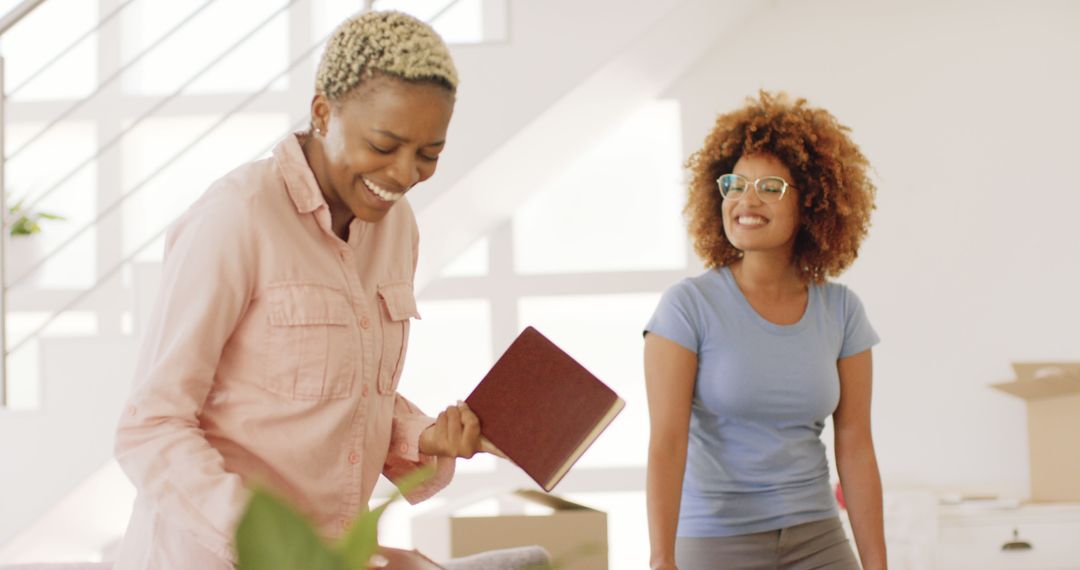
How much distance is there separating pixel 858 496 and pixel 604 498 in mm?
2431

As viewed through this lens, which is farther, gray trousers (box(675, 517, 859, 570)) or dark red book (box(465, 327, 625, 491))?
gray trousers (box(675, 517, 859, 570))

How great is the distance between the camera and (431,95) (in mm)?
1188

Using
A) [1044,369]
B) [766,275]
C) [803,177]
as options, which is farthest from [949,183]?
[766,275]

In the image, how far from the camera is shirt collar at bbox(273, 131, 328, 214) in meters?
1.26

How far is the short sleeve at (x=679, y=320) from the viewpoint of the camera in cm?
188

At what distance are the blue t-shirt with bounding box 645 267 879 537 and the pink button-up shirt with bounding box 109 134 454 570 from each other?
647mm

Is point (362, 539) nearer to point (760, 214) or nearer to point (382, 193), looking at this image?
point (382, 193)

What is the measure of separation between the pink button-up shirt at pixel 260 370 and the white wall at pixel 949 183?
3036 mm

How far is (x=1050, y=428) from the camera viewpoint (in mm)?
3881

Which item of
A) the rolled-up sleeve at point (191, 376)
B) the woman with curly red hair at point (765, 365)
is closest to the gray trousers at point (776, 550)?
the woman with curly red hair at point (765, 365)

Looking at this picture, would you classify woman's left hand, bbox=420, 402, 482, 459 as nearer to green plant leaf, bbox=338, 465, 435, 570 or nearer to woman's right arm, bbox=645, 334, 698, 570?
woman's right arm, bbox=645, 334, 698, 570

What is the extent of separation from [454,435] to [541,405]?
0.11 m

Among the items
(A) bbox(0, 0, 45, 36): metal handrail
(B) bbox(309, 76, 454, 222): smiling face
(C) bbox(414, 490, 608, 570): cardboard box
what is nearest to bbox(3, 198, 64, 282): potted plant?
(A) bbox(0, 0, 45, 36): metal handrail

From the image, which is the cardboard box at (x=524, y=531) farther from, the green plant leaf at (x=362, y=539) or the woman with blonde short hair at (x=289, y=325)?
the green plant leaf at (x=362, y=539)
